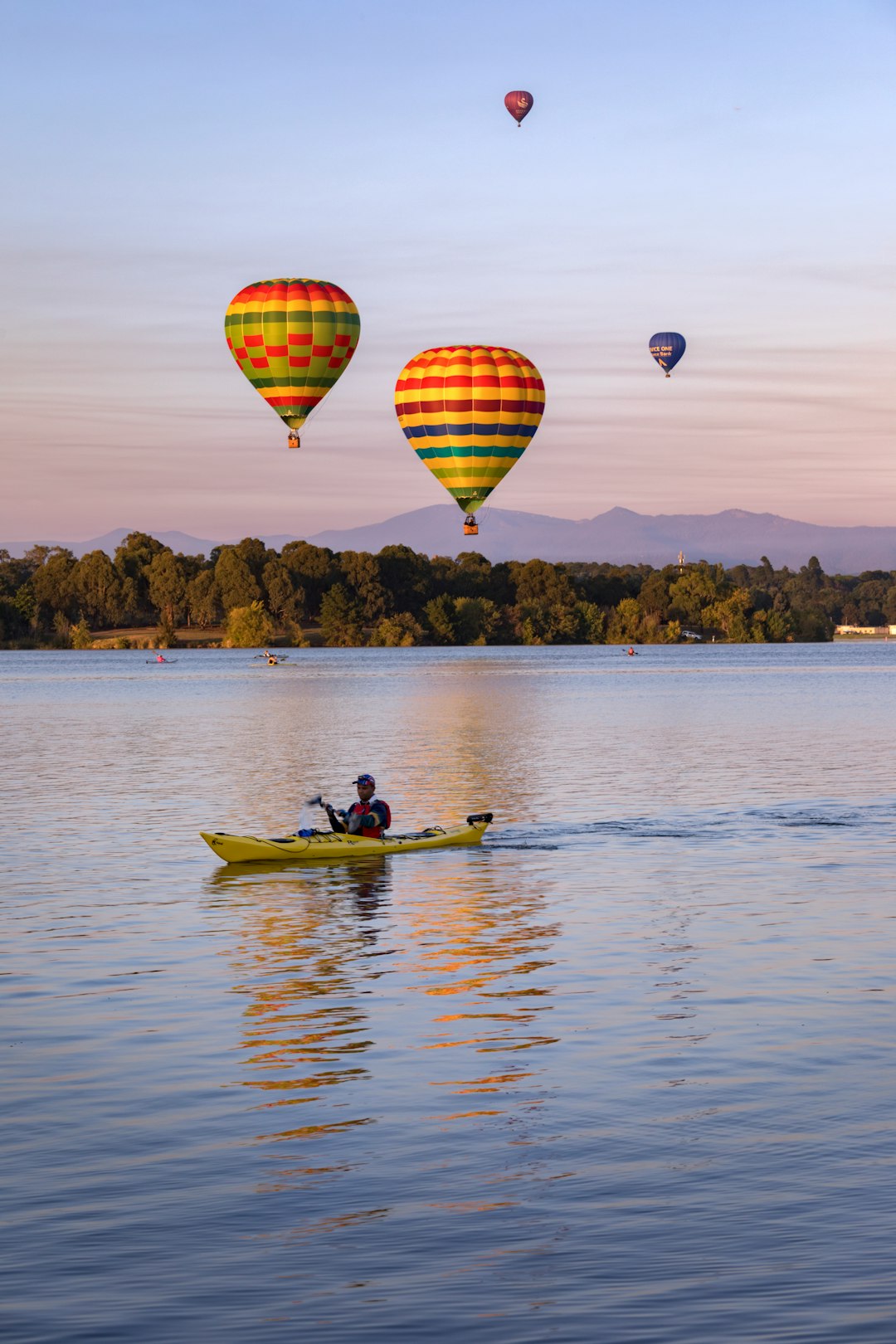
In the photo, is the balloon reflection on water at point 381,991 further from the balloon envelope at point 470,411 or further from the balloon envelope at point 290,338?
the balloon envelope at point 290,338

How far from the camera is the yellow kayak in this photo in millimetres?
35812

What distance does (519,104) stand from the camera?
138500 millimetres

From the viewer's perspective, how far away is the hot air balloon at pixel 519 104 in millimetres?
138625

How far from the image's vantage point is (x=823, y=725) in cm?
9231

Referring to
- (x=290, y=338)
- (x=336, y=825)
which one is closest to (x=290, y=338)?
(x=290, y=338)

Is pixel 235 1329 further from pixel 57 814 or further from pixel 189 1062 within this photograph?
pixel 57 814

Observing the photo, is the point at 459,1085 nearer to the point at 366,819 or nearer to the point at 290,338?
the point at 366,819

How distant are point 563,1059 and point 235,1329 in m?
7.83

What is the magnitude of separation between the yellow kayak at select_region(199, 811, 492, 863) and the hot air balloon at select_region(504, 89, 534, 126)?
108959 mm

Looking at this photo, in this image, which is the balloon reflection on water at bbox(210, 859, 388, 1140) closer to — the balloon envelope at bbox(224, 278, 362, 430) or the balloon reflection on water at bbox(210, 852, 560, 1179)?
the balloon reflection on water at bbox(210, 852, 560, 1179)

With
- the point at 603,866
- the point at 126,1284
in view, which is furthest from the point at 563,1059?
the point at 603,866

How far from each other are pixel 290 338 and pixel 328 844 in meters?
81.5

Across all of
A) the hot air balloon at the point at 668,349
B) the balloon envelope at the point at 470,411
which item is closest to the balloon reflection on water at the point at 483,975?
the balloon envelope at the point at 470,411

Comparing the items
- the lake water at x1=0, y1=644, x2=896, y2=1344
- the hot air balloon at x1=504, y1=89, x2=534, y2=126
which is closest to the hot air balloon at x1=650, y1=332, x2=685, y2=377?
the hot air balloon at x1=504, y1=89, x2=534, y2=126
